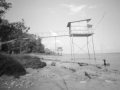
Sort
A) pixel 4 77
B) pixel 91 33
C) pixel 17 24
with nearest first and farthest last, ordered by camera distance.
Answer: pixel 4 77 < pixel 91 33 < pixel 17 24

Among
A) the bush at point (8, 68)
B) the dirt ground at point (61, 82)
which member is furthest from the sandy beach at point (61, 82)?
the bush at point (8, 68)

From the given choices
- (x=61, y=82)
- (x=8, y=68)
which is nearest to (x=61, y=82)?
(x=61, y=82)

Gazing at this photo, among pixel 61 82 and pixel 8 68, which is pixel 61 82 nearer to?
pixel 61 82

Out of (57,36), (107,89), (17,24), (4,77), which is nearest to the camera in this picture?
(107,89)

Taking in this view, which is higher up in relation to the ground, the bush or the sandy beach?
the bush

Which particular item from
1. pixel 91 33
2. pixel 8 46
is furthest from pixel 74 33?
pixel 8 46

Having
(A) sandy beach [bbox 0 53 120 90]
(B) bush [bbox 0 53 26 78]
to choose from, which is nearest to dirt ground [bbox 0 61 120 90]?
(A) sandy beach [bbox 0 53 120 90]

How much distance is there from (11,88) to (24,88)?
0.75m

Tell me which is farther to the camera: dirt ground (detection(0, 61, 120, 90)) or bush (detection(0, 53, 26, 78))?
bush (detection(0, 53, 26, 78))

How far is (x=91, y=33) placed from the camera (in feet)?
58.8

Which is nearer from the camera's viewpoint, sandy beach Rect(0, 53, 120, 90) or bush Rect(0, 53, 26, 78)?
sandy beach Rect(0, 53, 120, 90)

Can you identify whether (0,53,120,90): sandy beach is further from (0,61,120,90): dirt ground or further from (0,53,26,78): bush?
(0,53,26,78): bush

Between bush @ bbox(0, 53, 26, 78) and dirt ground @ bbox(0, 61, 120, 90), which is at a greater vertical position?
bush @ bbox(0, 53, 26, 78)

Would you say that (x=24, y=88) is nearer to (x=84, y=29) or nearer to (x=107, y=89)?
(x=107, y=89)
